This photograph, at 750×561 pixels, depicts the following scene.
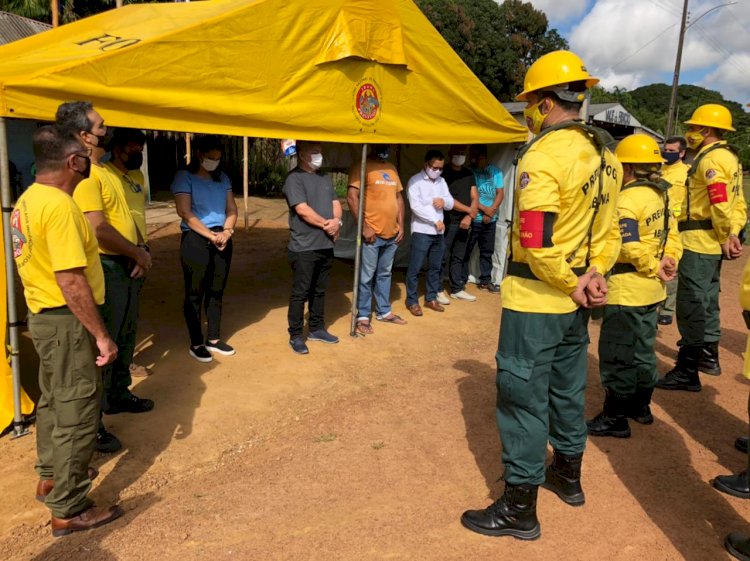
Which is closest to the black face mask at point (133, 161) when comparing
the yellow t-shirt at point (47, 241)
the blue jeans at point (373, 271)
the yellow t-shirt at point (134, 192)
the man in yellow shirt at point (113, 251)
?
the yellow t-shirt at point (134, 192)

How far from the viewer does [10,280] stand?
3.58 metres

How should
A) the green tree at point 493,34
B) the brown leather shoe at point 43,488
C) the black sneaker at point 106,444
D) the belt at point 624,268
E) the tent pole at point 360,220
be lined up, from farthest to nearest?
1. the green tree at point 493,34
2. the tent pole at point 360,220
3. the belt at point 624,268
4. the black sneaker at point 106,444
5. the brown leather shoe at point 43,488

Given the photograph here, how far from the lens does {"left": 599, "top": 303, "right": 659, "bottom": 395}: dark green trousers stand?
12.8 feet

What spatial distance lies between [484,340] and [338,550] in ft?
12.6

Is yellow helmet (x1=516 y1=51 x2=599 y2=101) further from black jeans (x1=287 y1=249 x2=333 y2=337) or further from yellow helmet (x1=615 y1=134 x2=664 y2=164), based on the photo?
black jeans (x1=287 y1=249 x2=333 y2=337)

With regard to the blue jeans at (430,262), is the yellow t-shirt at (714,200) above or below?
above

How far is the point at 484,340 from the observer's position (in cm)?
627

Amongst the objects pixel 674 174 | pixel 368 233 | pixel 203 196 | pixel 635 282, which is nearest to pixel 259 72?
pixel 203 196

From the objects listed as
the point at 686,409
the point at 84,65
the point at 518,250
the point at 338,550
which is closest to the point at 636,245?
the point at 518,250

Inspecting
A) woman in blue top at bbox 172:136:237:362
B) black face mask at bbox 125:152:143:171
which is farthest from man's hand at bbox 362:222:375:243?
black face mask at bbox 125:152:143:171

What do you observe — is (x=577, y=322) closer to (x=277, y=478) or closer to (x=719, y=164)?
(x=277, y=478)

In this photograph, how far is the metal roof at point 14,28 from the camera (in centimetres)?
1455

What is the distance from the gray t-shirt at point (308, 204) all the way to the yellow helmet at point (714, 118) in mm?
3313

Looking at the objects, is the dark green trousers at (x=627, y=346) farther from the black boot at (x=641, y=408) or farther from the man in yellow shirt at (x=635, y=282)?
the black boot at (x=641, y=408)
